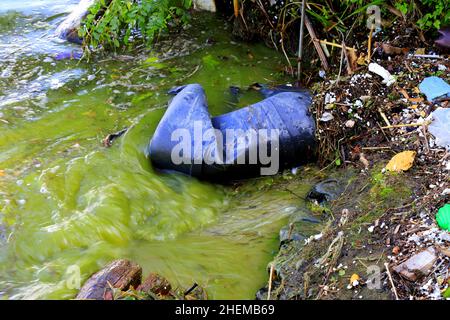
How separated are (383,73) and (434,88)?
1.39ft

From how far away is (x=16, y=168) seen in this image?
341 cm

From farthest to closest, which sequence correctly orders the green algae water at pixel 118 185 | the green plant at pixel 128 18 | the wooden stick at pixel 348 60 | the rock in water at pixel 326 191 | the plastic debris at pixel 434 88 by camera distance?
the green plant at pixel 128 18
the wooden stick at pixel 348 60
the plastic debris at pixel 434 88
the rock in water at pixel 326 191
the green algae water at pixel 118 185

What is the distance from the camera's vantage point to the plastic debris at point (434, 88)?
330 centimetres

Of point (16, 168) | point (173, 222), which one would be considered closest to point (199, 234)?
point (173, 222)

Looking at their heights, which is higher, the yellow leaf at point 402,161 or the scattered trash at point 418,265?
the yellow leaf at point 402,161

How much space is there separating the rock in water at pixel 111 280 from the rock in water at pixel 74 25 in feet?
11.5

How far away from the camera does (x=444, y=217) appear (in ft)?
7.67

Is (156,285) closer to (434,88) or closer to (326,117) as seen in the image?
(326,117)

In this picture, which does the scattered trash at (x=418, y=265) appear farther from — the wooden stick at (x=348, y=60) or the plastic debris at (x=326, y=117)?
the wooden stick at (x=348, y=60)

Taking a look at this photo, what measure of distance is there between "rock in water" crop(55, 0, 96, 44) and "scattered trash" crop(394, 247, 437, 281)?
4.25 m

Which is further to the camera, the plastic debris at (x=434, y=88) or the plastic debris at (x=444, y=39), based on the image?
the plastic debris at (x=444, y=39)

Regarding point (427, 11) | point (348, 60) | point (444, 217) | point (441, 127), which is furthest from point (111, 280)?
point (427, 11)

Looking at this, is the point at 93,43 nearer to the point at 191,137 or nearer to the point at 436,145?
the point at 191,137

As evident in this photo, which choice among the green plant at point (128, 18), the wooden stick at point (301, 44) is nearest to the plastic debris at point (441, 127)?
the wooden stick at point (301, 44)
